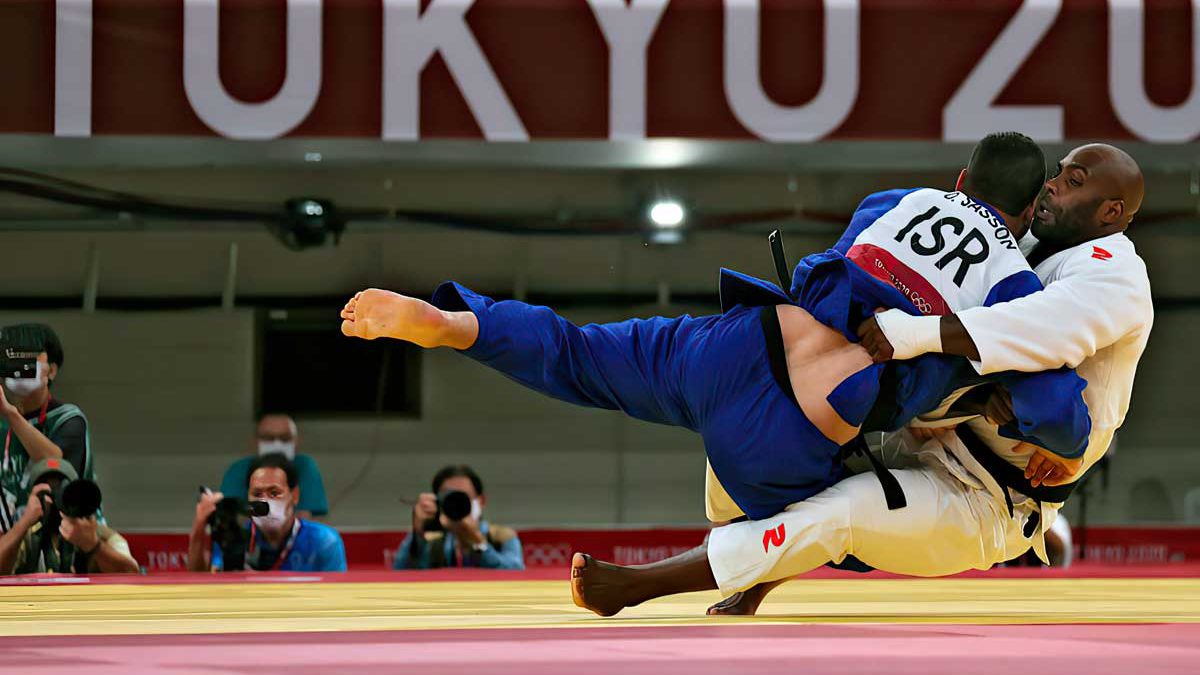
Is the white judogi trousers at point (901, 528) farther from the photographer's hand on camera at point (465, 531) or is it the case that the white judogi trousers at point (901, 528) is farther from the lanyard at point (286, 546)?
the photographer's hand on camera at point (465, 531)

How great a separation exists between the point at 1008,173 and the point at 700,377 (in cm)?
74

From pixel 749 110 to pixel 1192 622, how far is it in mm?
3605

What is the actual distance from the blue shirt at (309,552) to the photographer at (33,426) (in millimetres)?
580

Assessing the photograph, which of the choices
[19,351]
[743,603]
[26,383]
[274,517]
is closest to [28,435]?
[26,383]

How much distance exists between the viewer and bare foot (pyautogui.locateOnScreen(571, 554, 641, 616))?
266cm

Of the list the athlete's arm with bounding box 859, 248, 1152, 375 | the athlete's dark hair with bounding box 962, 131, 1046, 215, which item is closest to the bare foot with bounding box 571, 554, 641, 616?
the athlete's arm with bounding box 859, 248, 1152, 375

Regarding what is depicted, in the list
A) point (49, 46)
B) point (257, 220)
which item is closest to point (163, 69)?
point (49, 46)

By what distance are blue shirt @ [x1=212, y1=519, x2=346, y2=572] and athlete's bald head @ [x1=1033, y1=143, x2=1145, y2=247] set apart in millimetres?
2662

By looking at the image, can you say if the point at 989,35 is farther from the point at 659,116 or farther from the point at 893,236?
the point at 893,236

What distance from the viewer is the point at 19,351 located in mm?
4766

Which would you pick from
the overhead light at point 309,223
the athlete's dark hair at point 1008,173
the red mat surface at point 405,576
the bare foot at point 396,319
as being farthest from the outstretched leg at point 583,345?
the overhead light at point 309,223

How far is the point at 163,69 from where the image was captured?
5.80 metres

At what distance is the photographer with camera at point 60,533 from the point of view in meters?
4.30

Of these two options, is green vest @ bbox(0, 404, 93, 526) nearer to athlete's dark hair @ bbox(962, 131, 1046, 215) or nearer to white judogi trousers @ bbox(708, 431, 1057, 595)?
white judogi trousers @ bbox(708, 431, 1057, 595)
